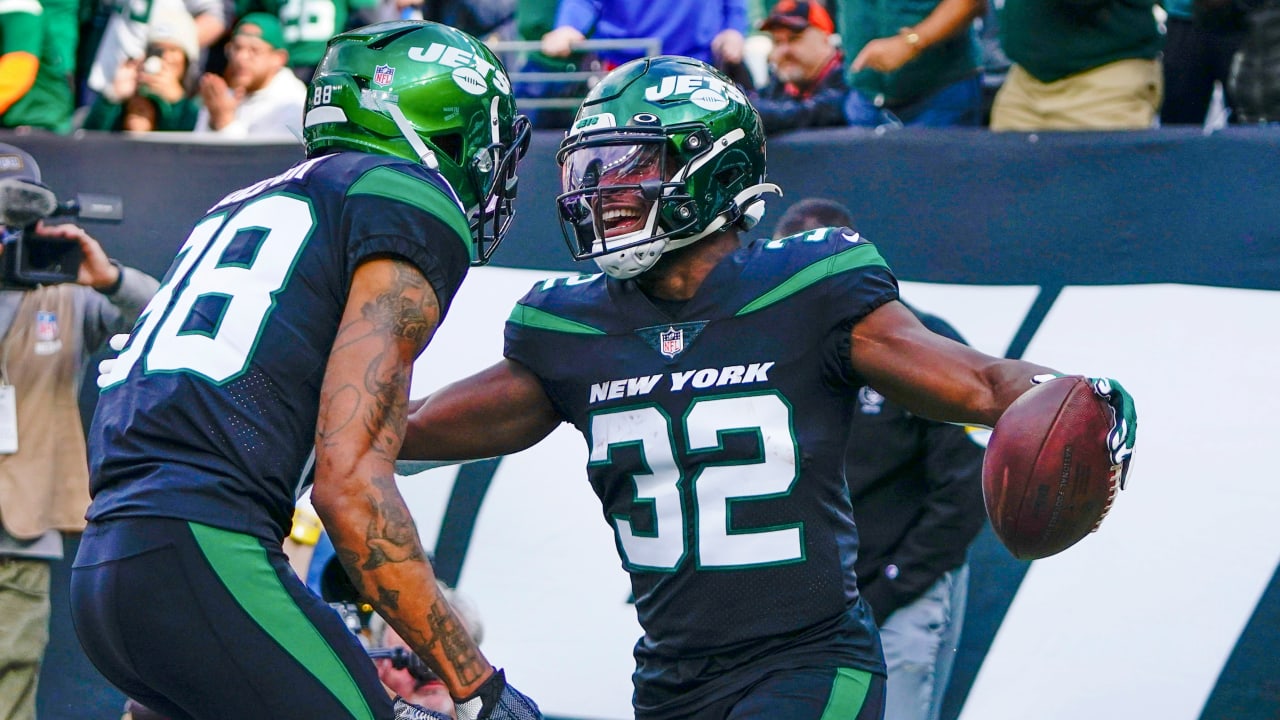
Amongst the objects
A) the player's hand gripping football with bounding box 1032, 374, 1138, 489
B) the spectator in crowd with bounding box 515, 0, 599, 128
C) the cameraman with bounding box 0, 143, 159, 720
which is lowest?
the cameraman with bounding box 0, 143, 159, 720

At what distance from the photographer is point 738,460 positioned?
9.29ft

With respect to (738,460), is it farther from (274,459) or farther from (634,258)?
(274,459)

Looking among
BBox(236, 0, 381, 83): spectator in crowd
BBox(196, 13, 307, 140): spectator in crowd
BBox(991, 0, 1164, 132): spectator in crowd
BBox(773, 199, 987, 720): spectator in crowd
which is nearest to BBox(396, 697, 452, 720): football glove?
BBox(773, 199, 987, 720): spectator in crowd

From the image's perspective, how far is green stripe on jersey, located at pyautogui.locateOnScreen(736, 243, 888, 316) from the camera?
2.89m

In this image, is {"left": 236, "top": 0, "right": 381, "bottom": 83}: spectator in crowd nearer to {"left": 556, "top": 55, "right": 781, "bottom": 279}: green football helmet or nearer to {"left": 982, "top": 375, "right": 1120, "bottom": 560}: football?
{"left": 556, "top": 55, "right": 781, "bottom": 279}: green football helmet

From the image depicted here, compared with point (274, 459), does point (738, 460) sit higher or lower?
lower

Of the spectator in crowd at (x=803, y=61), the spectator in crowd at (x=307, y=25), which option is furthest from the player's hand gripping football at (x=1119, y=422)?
the spectator in crowd at (x=307, y=25)

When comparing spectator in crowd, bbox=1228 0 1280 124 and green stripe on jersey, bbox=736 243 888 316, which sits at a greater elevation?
green stripe on jersey, bbox=736 243 888 316

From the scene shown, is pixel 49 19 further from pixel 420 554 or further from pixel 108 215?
pixel 420 554

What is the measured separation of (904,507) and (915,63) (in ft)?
5.57

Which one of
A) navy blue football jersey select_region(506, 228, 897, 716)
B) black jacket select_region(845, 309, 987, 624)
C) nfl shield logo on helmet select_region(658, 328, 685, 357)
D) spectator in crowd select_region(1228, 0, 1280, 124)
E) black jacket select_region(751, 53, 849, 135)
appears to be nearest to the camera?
navy blue football jersey select_region(506, 228, 897, 716)

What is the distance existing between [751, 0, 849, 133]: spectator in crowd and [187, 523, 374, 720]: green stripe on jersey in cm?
336

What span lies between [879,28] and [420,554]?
3.46 meters

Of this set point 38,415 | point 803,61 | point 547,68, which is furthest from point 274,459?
point 547,68
